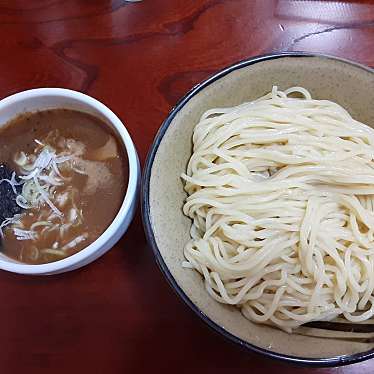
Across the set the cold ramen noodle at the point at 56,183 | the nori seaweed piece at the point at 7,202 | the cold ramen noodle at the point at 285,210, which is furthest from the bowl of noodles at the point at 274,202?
the nori seaweed piece at the point at 7,202

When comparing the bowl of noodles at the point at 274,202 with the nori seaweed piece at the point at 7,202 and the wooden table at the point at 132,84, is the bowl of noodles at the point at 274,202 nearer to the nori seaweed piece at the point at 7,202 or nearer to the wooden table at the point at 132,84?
the wooden table at the point at 132,84

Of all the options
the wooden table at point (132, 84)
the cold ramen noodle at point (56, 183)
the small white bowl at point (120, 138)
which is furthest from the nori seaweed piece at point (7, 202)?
the wooden table at point (132, 84)

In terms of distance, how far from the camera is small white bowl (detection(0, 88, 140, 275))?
3.56ft

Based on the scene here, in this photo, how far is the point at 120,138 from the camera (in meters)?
1.17

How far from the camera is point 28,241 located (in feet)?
3.82

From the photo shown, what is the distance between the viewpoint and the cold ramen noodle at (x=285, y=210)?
1.13 metres

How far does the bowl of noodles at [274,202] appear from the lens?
3.64 ft

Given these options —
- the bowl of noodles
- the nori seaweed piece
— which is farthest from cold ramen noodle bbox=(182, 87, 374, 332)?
the nori seaweed piece

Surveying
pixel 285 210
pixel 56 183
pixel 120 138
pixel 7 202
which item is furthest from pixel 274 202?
pixel 7 202

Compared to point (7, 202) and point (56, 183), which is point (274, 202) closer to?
point (56, 183)

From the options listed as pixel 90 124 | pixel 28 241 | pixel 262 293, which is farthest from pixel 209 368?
pixel 90 124

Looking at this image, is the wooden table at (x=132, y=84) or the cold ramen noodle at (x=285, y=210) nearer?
the cold ramen noodle at (x=285, y=210)

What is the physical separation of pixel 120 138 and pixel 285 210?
1.44ft

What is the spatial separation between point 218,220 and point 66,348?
1.74 feet
